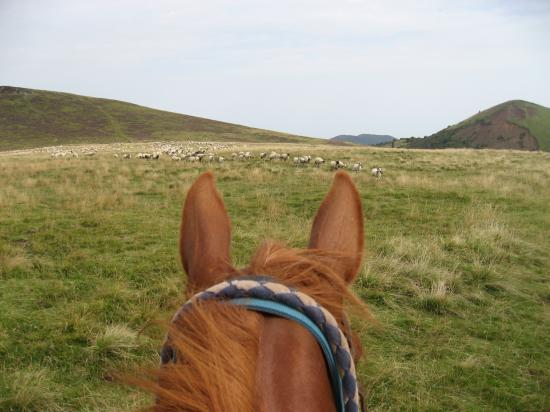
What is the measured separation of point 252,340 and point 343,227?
1.86 feet

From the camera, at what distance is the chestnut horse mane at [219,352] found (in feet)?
2.62

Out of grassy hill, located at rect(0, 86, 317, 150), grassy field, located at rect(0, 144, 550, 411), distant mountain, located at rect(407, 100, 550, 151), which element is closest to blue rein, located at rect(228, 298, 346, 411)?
grassy field, located at rect(0, 144, 550, 411)

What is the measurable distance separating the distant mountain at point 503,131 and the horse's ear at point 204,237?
116 metres

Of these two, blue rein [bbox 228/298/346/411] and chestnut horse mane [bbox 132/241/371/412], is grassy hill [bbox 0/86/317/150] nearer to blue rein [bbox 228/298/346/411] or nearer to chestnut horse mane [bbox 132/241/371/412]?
chestnut horse mane [bbox 132/241/371/412]

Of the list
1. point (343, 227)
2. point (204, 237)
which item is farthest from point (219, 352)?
point (343, 227)

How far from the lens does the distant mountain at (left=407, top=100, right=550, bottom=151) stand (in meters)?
105

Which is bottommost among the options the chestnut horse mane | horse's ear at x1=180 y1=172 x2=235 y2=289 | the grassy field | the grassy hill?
the grassy field

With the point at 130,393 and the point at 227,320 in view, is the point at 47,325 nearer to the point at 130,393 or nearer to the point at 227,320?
the point at 130,393

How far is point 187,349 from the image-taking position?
888mm

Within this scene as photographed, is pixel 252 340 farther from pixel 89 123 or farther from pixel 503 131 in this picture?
pixel 503 131

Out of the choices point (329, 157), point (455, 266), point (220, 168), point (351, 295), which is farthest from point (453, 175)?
point (351, 295)

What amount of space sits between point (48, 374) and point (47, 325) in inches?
30.8

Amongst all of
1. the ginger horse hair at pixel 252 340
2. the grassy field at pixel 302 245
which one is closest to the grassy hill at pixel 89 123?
the grassy field at pixel 302 245

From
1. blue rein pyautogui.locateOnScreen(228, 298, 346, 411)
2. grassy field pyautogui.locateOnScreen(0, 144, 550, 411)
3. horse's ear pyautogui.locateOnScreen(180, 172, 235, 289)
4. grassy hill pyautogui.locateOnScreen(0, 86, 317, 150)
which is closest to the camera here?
blue rein pyautogui.locateOnScreen(228, 298, 346, 411)
